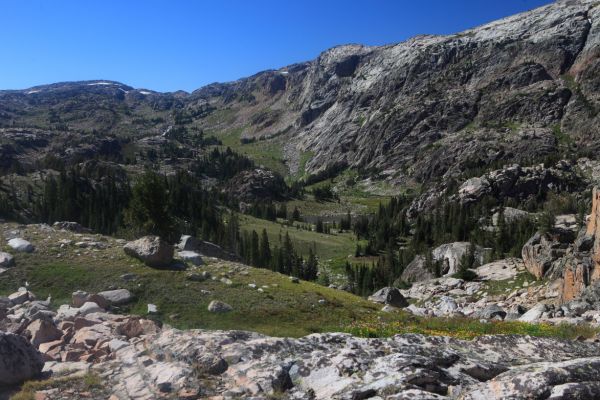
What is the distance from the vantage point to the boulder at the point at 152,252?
3691cm

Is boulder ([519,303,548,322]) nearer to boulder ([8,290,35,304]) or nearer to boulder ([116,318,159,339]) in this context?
boulder ([116,318,159,339])

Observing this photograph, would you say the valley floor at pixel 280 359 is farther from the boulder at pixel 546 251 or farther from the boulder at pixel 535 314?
the boulder at pixel 546 251

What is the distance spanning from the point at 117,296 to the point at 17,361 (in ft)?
47.8

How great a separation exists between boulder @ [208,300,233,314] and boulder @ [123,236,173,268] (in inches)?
343

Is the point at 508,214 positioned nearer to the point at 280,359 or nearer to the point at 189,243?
the point at 189,243

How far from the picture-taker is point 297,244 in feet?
480

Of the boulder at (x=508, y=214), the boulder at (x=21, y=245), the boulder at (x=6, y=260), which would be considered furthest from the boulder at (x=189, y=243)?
the boulder at (x=508, y=214)

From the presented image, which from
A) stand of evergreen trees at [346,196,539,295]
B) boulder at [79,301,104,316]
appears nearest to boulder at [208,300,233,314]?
boulder at [79,301,104,316]

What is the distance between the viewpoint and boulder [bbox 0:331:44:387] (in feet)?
49.6

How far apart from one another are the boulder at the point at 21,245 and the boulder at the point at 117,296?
11.4m

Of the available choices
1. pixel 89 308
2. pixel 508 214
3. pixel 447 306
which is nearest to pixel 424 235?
pixel 508 214

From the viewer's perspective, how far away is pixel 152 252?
3712 centimetres

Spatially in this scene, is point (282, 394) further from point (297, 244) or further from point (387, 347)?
point (297, 244)

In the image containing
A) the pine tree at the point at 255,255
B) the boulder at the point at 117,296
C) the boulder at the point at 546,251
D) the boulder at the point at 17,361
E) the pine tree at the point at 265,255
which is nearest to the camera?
the boulder at the point at 17,361
